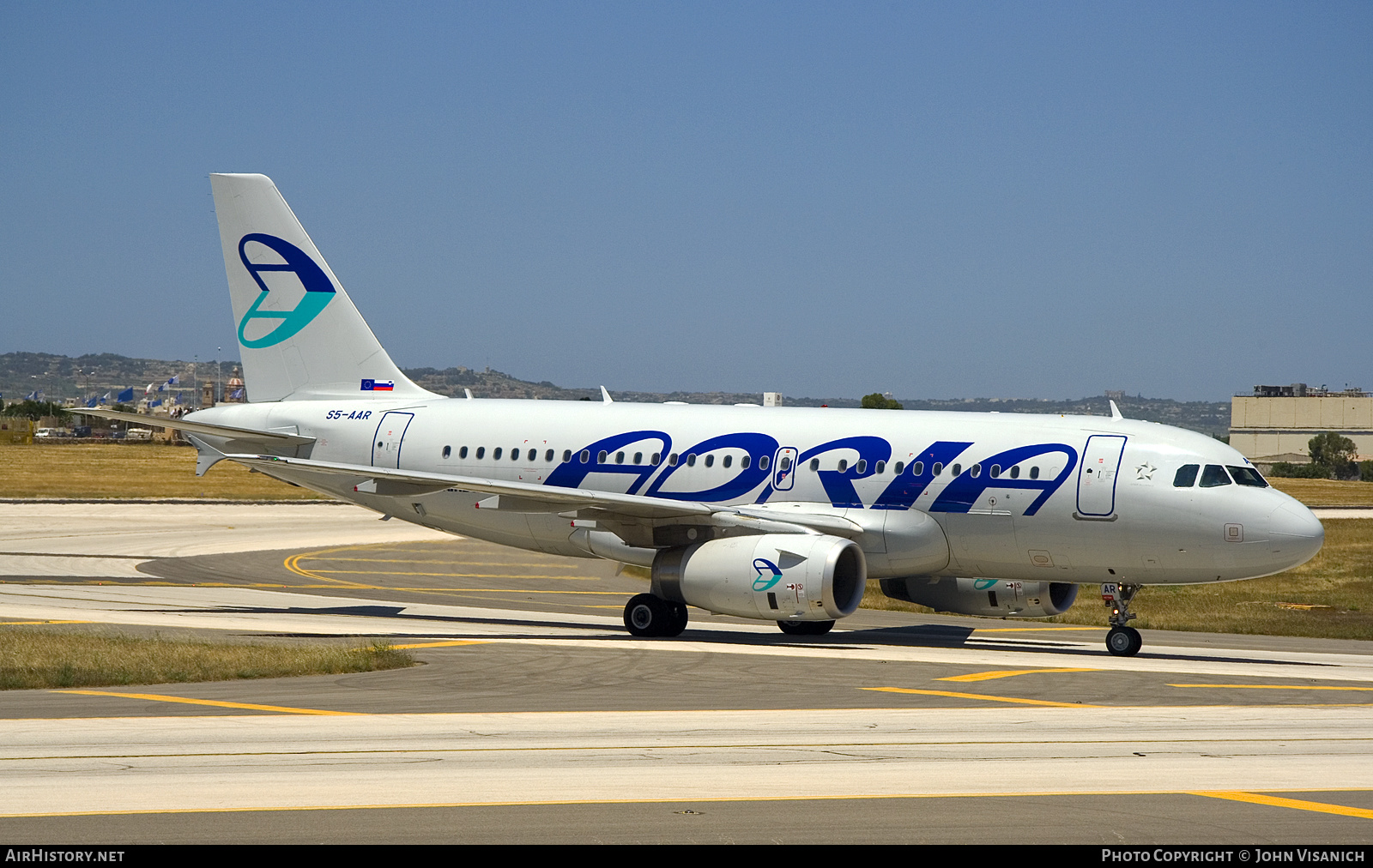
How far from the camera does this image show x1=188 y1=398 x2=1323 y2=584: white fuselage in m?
26.7

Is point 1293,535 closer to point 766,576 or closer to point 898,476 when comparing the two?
point 898,476

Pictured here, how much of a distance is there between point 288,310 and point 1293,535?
→ 22720 millimetres

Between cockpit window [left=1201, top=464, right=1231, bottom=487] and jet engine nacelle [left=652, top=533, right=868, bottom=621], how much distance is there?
628 centimetres

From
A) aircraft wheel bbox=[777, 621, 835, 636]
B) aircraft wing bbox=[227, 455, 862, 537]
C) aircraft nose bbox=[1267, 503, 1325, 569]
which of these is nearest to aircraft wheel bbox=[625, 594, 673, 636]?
aircraft wing bbox=[227, 455, 862, 537]

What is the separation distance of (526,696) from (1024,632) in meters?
16.4

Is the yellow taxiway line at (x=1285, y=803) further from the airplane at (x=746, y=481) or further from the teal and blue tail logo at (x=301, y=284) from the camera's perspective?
the teal and blue tail logo at (x=301, y=284)

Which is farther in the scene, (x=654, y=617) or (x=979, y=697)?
(x=654, y=617)

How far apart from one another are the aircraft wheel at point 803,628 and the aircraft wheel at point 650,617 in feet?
8.00

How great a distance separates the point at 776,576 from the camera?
26828mm

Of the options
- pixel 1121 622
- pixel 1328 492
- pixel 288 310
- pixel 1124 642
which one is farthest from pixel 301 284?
pixel 1328 492

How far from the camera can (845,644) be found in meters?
28.1

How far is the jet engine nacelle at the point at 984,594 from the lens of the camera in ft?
98.6

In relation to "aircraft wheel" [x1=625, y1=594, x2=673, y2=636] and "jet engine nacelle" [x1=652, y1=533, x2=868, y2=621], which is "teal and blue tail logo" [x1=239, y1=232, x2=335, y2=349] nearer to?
"aircraft wheel" [x1=625, y1=594, x2=673, y2=636]
